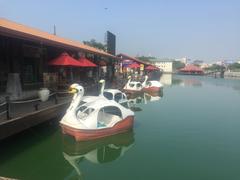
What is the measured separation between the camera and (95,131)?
8.78 m

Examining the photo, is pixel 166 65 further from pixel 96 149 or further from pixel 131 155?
pixel 131 155

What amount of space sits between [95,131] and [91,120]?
1.41 feet

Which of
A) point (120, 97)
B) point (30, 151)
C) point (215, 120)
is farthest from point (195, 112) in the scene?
point (30, 151)

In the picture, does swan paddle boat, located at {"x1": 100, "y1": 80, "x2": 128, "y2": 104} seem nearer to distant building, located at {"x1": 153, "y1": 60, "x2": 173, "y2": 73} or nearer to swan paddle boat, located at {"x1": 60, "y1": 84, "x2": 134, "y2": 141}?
swan paddle boat, located at {"x1": 60, "y1": 84, "x2": 134, "y2": 141}

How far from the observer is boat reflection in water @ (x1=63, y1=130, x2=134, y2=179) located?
7.80 metres

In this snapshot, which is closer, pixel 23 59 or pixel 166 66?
pixel 23 59

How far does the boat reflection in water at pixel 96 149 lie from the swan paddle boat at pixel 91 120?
0.75ft

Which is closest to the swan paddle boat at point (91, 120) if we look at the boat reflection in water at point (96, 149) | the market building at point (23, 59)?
the boat reflection in water at point (96, 149)

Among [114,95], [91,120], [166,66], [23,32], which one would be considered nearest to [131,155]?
[91,120]

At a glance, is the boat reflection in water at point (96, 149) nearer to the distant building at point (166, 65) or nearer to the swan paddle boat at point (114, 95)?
the swan paddle boat at point (114, 95)

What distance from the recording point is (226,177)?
265 inches

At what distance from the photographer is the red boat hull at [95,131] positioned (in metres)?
8.48

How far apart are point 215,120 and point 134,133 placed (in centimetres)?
568

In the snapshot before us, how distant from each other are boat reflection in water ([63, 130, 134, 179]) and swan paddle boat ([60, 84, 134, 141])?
9.0 inches
